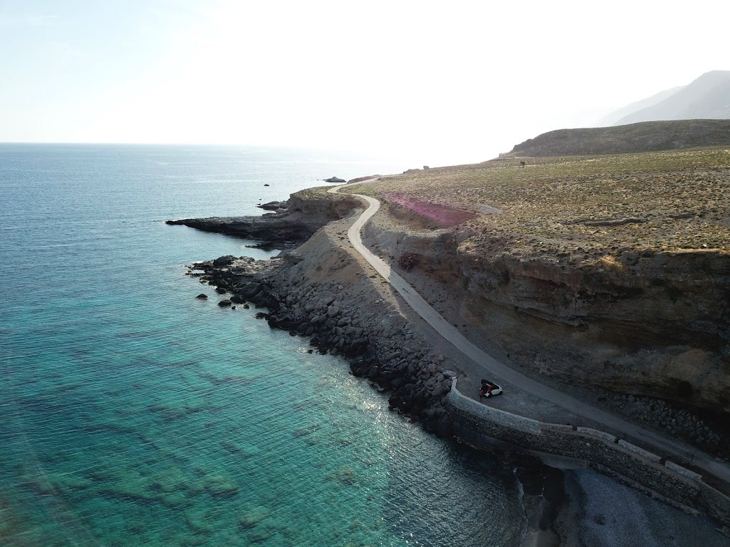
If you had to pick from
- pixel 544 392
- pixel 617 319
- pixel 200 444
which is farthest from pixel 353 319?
pixel 617 319

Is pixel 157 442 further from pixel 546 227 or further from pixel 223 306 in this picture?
pixel 546 227

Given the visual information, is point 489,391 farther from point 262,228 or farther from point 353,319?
point 262,228

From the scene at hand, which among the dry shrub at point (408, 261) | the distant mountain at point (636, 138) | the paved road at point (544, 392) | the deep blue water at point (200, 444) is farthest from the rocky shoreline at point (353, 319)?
the distant mountain at point (636, 138)

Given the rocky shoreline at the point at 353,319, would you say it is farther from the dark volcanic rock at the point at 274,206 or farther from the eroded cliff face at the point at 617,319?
the dark volcanic rock at the point at 274,206

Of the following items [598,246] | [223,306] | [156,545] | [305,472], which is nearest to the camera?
[156,545]

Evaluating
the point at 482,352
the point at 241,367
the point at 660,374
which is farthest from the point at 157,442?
the point at 660,374

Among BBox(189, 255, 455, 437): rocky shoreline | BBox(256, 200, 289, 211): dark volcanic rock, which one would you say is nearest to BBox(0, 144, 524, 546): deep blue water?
BBox(189, 255, 455, 437): rocky shoreline
